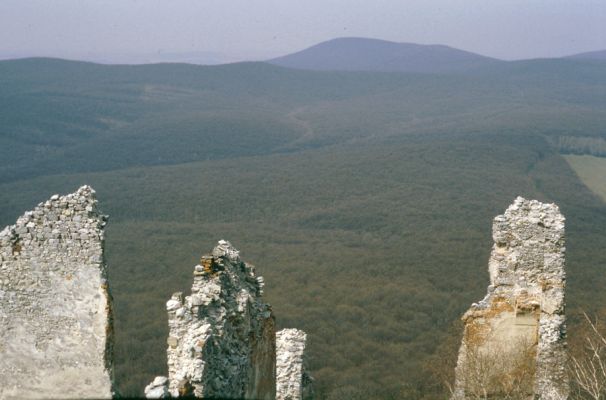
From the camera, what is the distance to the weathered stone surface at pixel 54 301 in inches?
320

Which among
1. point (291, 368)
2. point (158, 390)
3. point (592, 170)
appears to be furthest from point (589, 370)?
point (592, 170)

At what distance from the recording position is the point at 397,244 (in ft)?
151

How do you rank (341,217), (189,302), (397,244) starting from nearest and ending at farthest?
(189,302) < (397,244) < (341,217)

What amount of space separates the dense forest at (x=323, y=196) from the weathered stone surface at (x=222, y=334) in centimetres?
1089

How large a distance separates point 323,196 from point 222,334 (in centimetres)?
5781

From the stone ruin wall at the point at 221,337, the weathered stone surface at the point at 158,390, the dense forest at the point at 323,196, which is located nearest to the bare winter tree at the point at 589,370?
the dense forest at the point at 323,196

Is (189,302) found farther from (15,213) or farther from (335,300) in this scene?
(15,213)

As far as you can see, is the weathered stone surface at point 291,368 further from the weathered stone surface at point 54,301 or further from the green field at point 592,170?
the green field at point 592,170

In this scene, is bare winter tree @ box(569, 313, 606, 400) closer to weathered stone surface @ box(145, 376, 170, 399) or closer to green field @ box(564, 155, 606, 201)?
weathered stone surface @ box(145, 376, 170, 399)

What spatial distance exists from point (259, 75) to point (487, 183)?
14013 centimetres

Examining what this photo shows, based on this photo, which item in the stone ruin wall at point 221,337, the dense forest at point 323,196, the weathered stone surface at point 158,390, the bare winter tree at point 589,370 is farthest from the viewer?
the dense forest at point 323,196

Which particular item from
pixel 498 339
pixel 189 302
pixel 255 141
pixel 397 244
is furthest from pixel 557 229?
pixel 255 141

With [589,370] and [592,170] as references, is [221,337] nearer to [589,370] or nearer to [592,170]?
[589,370]

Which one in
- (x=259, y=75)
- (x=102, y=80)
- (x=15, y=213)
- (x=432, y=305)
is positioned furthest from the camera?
(x=259, y=75)
